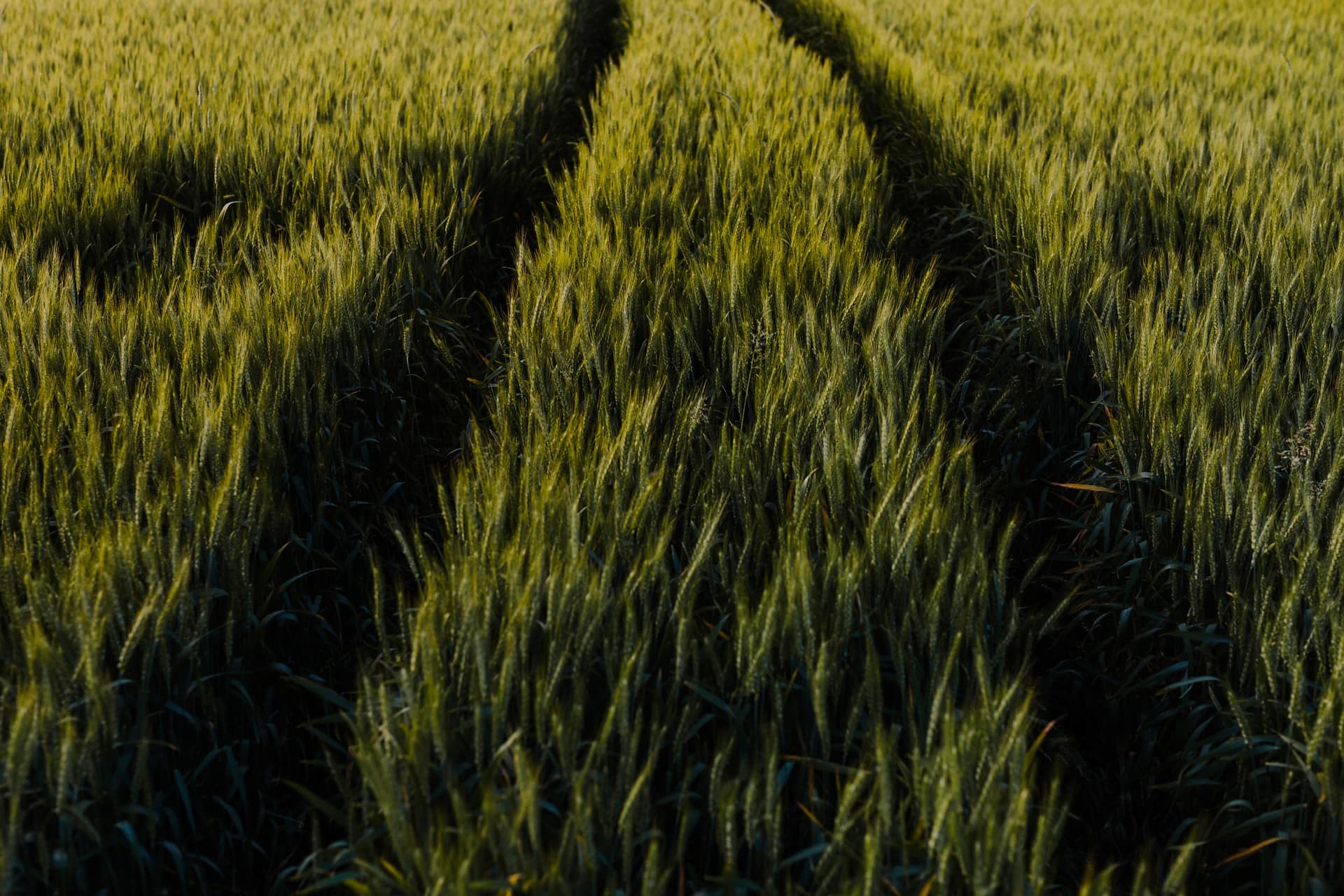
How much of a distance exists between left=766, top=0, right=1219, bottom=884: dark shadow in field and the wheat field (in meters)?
0.01

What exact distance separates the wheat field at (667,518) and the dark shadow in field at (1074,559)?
1 centimetres

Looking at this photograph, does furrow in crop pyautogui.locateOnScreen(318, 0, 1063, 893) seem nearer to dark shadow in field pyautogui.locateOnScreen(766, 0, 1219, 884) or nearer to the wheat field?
the wheat field

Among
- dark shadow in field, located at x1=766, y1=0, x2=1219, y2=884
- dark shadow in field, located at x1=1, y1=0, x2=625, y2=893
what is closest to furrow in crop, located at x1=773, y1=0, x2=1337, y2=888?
dark shadow in field, located at x1=766, y1=0, x2=1219, y2=884

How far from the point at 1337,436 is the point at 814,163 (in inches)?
69.9

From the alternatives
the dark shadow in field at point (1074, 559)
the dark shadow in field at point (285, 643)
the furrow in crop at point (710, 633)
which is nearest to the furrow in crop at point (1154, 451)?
the dark shadow in field at point (1074, 559)

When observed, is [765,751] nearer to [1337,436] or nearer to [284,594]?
[284,594]

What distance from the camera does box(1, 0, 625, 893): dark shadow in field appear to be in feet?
3.33

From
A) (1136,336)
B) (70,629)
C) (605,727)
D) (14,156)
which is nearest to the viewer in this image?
(605,727)

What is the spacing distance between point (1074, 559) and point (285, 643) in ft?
4.32

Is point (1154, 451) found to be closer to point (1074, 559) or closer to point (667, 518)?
point (1074, 559)

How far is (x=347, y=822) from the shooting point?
0.95 m

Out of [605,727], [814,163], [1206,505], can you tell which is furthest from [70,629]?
[814,163]

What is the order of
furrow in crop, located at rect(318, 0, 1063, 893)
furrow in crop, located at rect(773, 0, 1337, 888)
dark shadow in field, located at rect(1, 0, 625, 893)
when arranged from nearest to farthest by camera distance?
furrow in crop, located at rect(318, 0, 1063, 893) → dark shadow in field, located at rect(1, 0, 625, 893) → furrow in crop, located at rect(773, 0, 1337, 888)

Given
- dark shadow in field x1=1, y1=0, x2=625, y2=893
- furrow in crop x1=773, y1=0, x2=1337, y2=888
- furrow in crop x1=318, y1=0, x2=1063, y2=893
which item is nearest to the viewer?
furrow in crop x1=318, y1=0, x2=1063, y2=893
